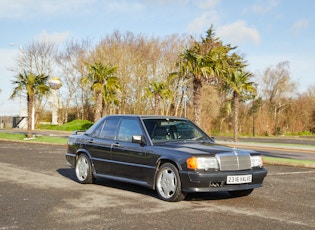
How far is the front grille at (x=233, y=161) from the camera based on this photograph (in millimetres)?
7684

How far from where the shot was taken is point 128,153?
29.0 feet

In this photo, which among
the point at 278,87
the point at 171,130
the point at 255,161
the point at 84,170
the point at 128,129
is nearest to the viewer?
the point at 255,161

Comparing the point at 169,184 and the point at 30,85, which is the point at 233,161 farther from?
the point at 30,85

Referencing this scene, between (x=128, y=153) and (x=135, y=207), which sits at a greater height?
(x=128, y=153)

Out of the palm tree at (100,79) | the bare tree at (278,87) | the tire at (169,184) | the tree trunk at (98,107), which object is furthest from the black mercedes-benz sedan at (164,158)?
the bare tree at (278,87)

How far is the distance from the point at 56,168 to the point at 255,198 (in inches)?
266

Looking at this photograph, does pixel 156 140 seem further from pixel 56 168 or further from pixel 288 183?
pixel 56 168

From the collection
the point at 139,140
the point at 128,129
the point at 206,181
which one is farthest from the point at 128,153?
the point at 206,181

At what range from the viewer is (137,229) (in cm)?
570

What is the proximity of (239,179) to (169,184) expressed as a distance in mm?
1225

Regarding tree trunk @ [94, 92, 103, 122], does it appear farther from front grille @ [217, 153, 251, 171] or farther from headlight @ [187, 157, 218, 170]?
headlight @ [187, 157, 218, 170]

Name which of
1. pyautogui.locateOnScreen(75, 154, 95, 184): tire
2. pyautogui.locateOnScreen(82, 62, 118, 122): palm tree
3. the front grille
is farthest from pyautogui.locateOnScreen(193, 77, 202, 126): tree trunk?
the front grille

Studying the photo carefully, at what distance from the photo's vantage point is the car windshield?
8797 millimetres

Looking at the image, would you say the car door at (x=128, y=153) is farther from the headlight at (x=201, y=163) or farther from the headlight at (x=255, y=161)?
the headlight at (x=255, y=161)
